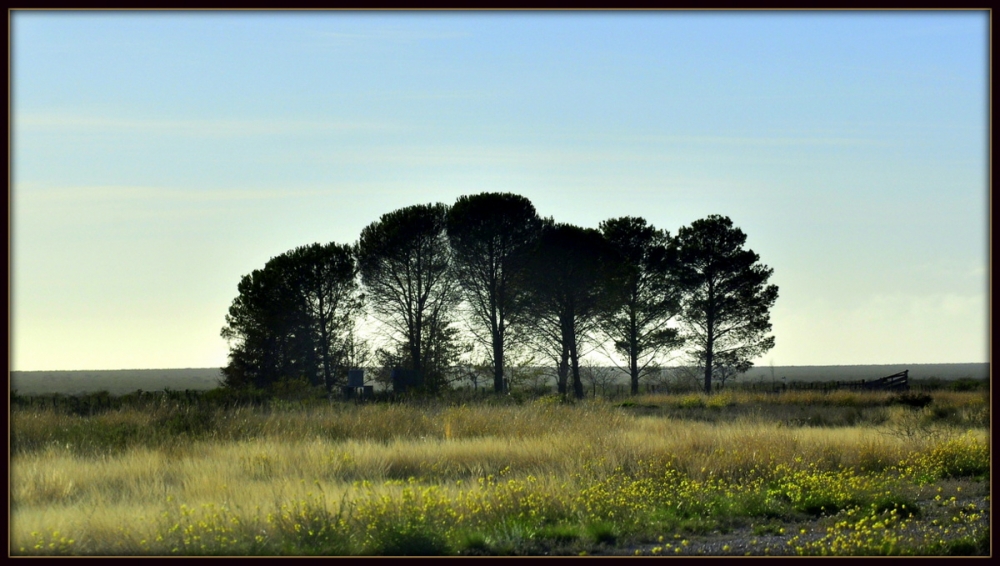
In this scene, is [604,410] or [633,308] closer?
[604,410]

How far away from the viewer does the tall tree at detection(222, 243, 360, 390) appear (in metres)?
46.1

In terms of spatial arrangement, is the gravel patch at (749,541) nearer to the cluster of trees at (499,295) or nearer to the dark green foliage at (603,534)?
the dark green foliage at (603,534)

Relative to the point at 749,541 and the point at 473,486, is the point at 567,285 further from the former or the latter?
the point at 749,541

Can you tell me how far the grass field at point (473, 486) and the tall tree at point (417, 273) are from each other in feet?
73.0

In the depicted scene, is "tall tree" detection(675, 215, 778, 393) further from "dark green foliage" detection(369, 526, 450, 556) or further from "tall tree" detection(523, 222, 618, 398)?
"dark green foliage" detection(369, 526, 450, 556)

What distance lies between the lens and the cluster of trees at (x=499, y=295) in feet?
139

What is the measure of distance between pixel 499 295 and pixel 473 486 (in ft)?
102

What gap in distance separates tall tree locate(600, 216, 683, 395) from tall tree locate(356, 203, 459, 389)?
918 cm

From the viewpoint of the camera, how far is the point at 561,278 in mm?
42406

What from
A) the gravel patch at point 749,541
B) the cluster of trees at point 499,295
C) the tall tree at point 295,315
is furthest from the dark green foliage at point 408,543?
the tall tree at point 295,315

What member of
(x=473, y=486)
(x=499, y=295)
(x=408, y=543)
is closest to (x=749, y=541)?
(x=408, y=543)
